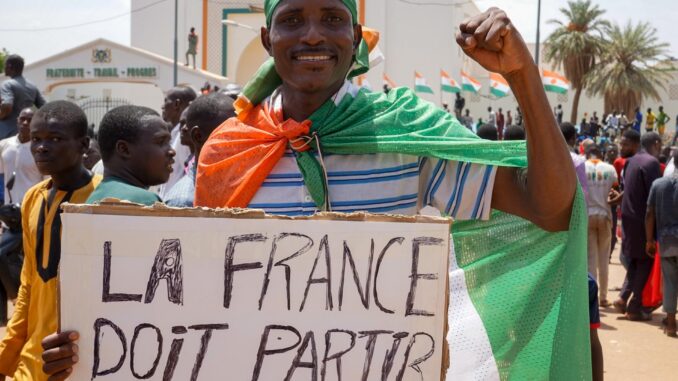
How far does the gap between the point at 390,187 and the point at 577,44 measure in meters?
40.7

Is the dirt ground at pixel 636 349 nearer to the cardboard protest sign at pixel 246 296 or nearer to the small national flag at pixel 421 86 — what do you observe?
the cardboard protest sign at pixel 246 296

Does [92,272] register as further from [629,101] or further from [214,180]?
[629,101]

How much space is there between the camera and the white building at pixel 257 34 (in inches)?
1557

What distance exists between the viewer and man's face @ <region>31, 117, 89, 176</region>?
3809 millimetres

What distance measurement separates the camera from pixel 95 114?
32875 mm

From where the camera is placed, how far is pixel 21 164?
732 cm

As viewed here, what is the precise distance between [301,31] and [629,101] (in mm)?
39987

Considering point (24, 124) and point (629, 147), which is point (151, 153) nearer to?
point (24, 124)

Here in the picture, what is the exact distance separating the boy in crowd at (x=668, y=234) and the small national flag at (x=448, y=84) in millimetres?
29944

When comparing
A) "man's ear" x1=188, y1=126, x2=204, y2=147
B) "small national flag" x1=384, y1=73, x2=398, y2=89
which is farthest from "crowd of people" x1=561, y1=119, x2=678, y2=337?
"small national flag" x1=384, y1=73, x2=398, y2=89

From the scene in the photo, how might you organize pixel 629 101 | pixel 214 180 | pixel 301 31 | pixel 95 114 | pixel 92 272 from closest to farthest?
pixel 92 272, pixel 301 31, pixel 214 180, pixel 95 114, pixel 629 101

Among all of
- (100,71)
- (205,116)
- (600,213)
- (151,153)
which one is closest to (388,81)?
(100,71)

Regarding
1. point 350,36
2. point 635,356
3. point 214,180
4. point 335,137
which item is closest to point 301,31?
point 350,36

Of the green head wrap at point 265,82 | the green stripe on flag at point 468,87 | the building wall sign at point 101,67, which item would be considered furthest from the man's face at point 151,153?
the green stripe on flag at point 468,87
